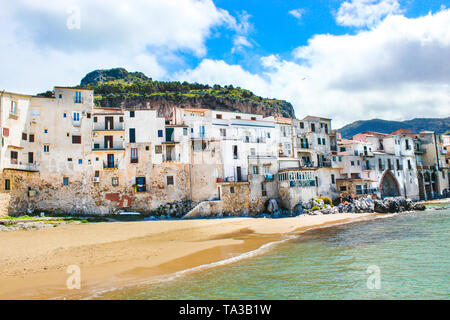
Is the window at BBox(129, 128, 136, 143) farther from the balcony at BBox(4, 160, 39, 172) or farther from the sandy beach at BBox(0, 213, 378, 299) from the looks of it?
the sandy beach at BBox(0, 213, 378, 299)

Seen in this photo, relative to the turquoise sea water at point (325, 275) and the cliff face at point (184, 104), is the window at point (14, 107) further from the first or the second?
the cliff face at point (184, 104)

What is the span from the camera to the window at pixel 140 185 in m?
42.2

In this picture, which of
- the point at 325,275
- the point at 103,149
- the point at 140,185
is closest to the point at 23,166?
the point at 103,149

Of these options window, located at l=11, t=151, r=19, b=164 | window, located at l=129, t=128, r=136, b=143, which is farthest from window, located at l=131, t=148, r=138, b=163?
window, located at l=11, t=151, r=19, b=164

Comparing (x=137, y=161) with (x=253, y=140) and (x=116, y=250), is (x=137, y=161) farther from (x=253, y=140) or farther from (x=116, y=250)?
(x=116, y=250)

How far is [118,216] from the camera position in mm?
39500

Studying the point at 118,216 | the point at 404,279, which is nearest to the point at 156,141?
the point at 118,216

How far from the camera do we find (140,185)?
1662 inches

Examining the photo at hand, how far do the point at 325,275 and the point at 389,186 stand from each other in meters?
59.2

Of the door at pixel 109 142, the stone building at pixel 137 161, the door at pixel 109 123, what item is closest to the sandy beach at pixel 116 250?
the stone building at pixel 137 161

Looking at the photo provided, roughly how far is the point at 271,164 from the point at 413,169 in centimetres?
4025

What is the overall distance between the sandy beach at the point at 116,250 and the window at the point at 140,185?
25.5 feet

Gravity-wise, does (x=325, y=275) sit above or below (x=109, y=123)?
below

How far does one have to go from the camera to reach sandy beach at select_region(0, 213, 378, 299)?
570 inches
